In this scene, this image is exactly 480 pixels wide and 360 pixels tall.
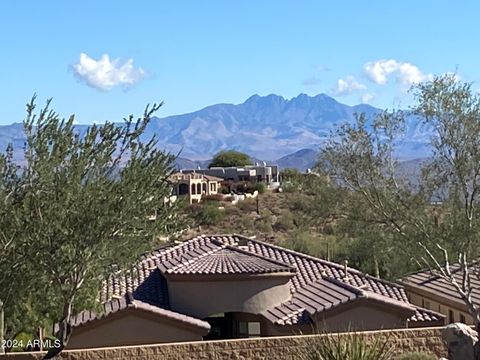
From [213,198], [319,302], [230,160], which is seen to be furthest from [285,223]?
[230,160]

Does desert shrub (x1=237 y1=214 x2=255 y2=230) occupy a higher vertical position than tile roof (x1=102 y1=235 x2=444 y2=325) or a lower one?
higher

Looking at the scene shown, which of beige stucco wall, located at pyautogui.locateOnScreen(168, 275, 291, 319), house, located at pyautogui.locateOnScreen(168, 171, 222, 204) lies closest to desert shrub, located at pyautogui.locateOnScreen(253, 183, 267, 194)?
house, located at pyautogui.locateOnScreen(168, 171, 222, 204)

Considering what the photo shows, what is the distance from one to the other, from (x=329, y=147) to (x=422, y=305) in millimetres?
10435

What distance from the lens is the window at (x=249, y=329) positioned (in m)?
23.2

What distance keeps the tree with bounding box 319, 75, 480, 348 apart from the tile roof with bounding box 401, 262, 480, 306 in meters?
4.12

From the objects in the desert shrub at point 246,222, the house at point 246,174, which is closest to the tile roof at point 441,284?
the desert shrub at point 246,222

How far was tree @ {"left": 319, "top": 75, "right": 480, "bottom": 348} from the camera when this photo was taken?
64.8 ft

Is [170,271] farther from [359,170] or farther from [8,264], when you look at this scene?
[8,264]

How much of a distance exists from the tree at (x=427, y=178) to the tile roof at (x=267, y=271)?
7.08 feet

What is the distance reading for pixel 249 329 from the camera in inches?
918

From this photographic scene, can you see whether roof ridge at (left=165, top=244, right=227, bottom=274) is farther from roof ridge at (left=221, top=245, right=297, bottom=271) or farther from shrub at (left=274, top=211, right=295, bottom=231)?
shrub at (left=274, top=211, right=295, bottom=231)

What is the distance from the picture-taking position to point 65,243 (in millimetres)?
14461

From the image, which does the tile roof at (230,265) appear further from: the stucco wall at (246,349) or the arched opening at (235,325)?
the stucco wall at (246,349)

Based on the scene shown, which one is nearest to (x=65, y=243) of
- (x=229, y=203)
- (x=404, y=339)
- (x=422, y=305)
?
(x=404, y=339)
